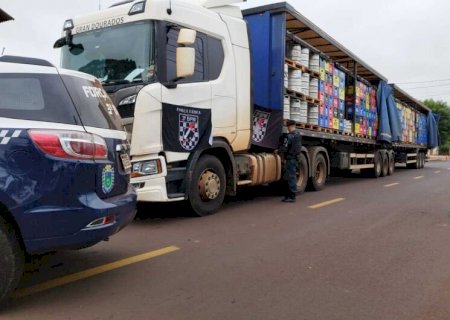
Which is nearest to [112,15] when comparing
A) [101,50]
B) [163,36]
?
[101,50]

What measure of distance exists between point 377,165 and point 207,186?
35.6 ft

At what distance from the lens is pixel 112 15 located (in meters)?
6.76

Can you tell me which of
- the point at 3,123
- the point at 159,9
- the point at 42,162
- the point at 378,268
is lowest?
the point at 378,268

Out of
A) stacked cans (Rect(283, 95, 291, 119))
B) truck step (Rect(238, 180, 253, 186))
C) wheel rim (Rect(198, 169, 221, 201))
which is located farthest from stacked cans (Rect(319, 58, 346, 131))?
wheel rim (Rect(198, 169, 221, 201))

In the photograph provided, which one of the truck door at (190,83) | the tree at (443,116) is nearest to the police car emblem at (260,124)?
the truck door at (190,83)

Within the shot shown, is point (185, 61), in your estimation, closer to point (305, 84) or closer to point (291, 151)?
point (291, 151)

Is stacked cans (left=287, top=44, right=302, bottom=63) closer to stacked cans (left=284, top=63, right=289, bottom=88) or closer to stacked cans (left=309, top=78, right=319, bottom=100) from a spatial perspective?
stacked cans (left=284, top=63, right=289, bottom=88)

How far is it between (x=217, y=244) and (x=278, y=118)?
13.6ft

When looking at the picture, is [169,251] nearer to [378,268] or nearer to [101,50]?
[378,268]

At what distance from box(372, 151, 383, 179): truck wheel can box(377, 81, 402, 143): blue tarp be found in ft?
2.15

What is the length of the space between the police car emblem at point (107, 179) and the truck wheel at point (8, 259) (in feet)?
2.49

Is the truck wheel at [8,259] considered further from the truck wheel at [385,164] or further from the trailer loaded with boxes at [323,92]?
the truck wheel at [385,164]

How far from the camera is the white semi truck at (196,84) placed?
6.25 m

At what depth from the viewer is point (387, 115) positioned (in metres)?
15.9
